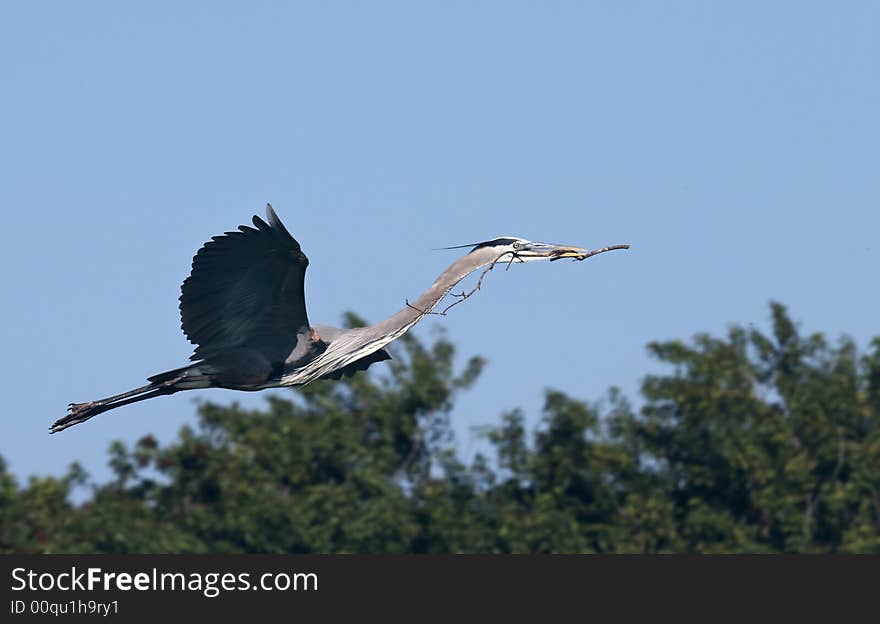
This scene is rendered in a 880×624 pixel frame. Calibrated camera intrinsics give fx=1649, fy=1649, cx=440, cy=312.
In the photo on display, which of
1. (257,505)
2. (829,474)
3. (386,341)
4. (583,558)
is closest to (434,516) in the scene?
(257,505)

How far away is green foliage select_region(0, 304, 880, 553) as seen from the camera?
25.9 m

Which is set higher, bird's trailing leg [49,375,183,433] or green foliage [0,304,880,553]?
green foliage [0,304,880,553]

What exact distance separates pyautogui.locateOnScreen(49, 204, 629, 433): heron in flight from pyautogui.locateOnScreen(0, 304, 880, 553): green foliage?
14267 mm

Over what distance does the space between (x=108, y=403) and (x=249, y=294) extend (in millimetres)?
1213

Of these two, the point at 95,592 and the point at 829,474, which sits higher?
the point at 829,474

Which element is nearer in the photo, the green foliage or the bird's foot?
the bird's foot

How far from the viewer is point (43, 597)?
15.1 metres

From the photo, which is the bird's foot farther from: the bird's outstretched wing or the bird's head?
the bird's head

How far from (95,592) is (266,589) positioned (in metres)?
1.56

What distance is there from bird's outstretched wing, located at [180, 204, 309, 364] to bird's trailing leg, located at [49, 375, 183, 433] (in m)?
0.28

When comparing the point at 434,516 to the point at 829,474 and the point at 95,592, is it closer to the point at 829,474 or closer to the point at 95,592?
the point at 829,474

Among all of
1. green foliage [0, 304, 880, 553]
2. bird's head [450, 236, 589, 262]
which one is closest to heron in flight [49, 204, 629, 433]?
bird's head [450, 236, 589, 262]

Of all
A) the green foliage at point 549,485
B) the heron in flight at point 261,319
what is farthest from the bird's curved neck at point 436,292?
the green foliage at point 549,485

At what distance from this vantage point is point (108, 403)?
36.9 ft
